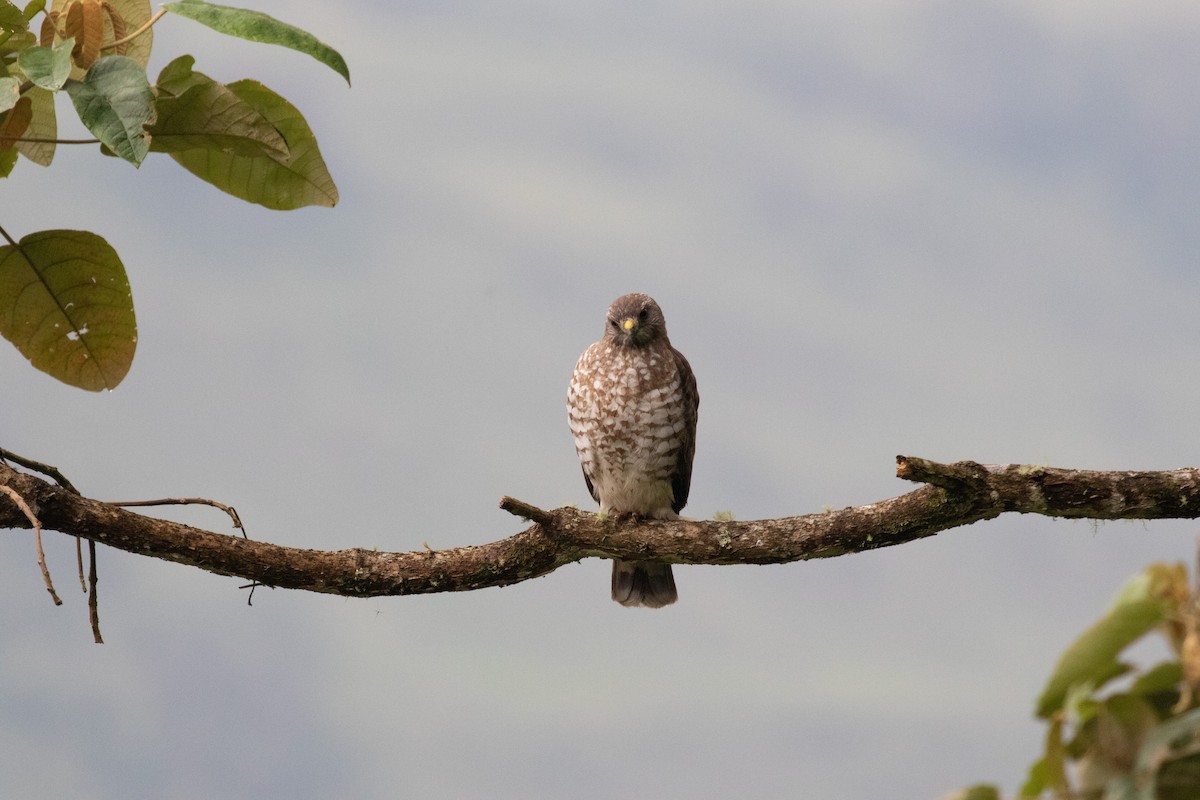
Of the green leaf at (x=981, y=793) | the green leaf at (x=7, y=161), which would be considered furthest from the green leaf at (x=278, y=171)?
the green leaf at (x=981, y=793)

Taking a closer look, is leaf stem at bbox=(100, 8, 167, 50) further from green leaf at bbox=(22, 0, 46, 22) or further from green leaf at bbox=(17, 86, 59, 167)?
green leaf at bbox=(17, 86, 59, 167)

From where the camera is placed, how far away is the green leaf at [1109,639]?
3.53 feet

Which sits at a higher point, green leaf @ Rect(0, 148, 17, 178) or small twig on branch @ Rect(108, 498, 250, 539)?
green leaf @ Rect(0, 148, 17, 178)

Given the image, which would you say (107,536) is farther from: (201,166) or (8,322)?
(201,166)

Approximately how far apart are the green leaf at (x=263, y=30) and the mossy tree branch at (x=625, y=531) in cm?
156

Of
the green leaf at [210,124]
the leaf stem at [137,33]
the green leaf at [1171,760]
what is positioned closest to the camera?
the green leaf at [1171,760]

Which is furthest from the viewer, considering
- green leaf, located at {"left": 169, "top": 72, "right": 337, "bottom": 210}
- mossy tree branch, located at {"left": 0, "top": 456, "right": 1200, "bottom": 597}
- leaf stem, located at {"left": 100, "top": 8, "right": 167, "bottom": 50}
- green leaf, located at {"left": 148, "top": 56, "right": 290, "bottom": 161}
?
mossy tree branch, located at {"left": 0, "top": 456, "right": 1200, "bottom": 597}

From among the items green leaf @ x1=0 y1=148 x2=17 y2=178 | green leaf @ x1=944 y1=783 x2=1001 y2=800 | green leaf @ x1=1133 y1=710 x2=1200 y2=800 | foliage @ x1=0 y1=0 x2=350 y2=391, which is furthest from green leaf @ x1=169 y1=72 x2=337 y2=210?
green leaf @ x1=1133 y1=710 x2=1200 y2=800

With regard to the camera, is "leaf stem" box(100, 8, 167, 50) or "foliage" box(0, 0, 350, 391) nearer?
"foliage" box(0, 0, 350, 391)

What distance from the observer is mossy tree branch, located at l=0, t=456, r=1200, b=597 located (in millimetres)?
3566

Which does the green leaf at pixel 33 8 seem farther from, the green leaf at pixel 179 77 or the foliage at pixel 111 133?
the green leaf at pixel 179 77

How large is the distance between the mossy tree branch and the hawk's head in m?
0.84

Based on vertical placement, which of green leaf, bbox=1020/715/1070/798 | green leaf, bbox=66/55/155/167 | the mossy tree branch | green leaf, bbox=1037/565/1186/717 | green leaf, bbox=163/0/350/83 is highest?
green leaf, bbox=163/0/350/83

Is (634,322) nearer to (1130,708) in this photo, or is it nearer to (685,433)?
(685,433)
